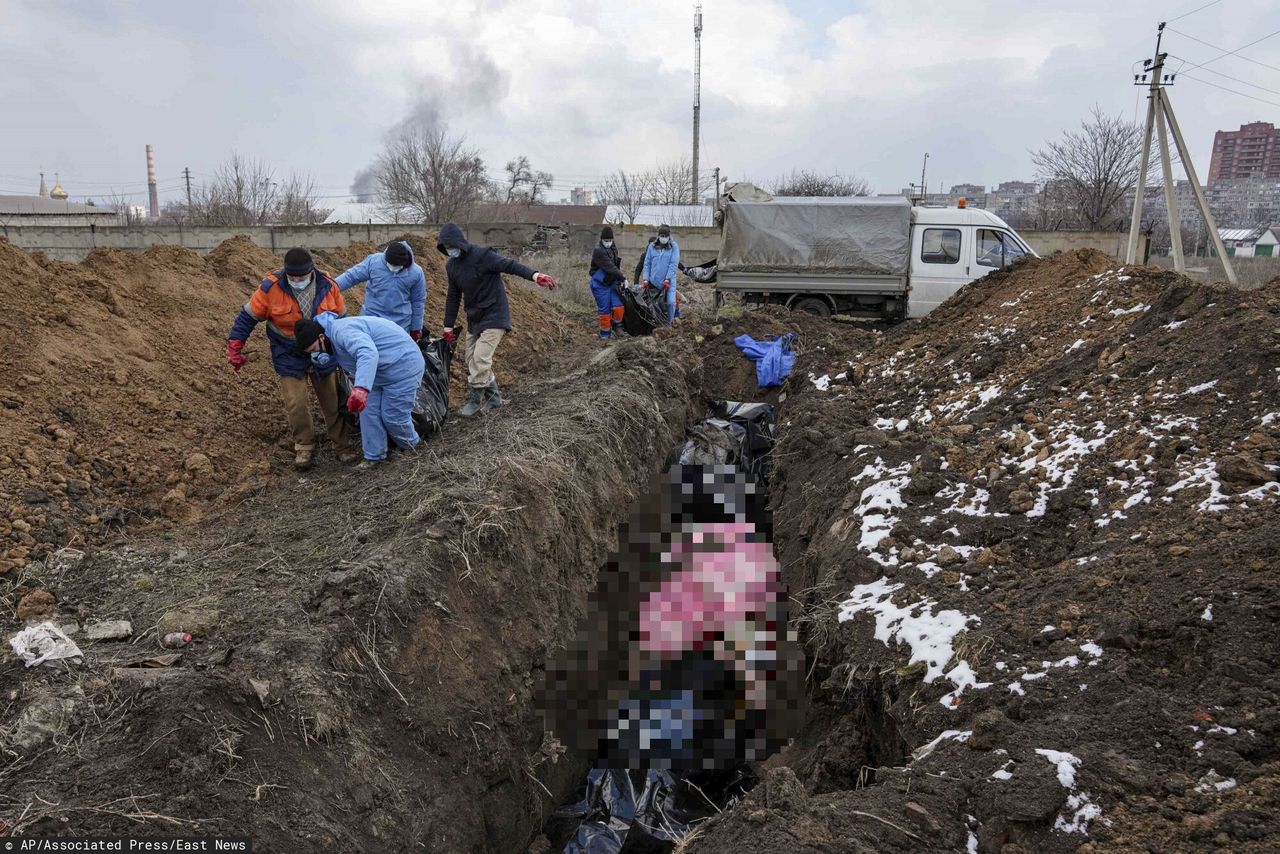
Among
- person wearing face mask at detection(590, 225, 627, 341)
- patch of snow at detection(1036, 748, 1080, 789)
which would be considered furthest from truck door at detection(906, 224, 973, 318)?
patch of snow at detection(1036, 748, 1080, 789)

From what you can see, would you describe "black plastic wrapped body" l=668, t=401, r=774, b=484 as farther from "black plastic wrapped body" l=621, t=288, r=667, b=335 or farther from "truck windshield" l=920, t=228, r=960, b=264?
"truck windshield" l=920, t=228, r=960, b=264

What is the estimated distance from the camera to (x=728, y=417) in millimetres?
8156

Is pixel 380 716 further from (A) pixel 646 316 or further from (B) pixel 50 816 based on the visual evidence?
(A) pixel 646 316

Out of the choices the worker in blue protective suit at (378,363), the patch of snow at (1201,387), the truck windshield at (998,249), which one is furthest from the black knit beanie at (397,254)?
the truck windshield at (998,249)

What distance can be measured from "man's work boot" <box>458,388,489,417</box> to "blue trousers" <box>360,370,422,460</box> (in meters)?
1.23

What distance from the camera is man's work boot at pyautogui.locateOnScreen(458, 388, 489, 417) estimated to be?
7141 mm

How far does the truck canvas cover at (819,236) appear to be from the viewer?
12.4 m

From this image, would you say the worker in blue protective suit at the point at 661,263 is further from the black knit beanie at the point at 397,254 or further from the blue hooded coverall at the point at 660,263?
the black knit beanie at the point at 397,254

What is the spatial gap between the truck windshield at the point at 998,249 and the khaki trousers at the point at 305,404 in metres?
9.94

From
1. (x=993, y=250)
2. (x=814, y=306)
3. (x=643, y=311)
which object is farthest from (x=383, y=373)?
(x=993, y=250)

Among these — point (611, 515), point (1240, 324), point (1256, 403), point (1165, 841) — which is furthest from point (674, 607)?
point (1240, 324)

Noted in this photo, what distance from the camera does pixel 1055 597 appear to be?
10.9 ft

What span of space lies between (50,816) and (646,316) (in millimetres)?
9195

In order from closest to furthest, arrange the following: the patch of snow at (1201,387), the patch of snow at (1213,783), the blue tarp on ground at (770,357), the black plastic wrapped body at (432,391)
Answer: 1. the patch of snow at (1213,783)
2. the patch of snow at (1201,387)
3. the black plastic wrapped body at (432,391)
4. the blue tarp on ground at (770,357)
